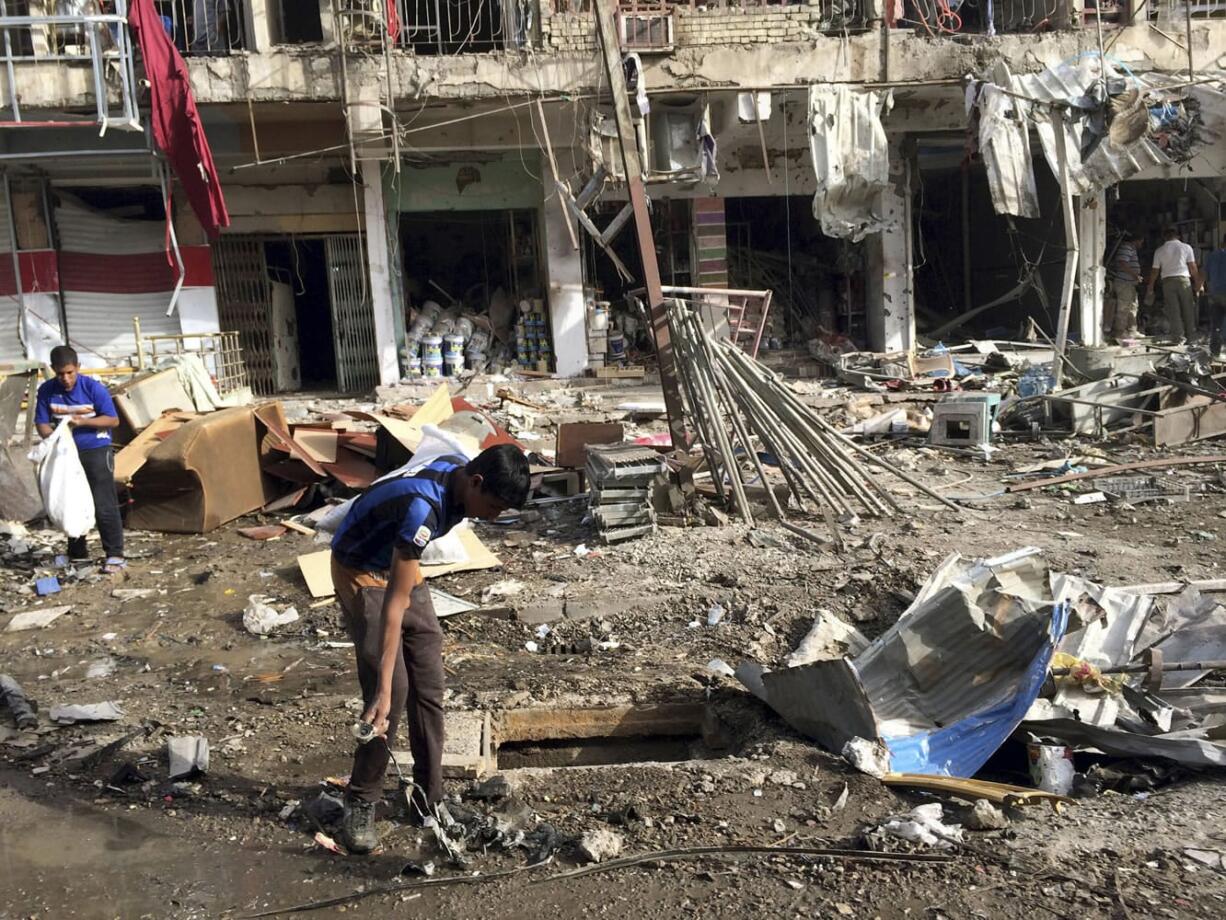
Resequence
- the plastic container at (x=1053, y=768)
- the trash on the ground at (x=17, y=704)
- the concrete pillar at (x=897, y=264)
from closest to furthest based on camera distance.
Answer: the plastic container at (x=1053, y=768)
the trash on the ground at (x=17, y=704)
the concrete pillar at (x=897, y=264)

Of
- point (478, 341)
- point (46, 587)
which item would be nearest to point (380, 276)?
point (478, 341)

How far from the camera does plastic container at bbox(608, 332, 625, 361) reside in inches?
558

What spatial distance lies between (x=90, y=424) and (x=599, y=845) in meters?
4.77

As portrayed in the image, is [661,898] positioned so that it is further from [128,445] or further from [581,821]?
[128,445]

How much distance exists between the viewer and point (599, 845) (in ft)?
10.7

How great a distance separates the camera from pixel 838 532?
6598 millimetres

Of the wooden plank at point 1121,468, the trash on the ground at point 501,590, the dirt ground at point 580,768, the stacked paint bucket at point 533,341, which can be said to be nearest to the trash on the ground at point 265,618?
the dirt ground at point 580,768

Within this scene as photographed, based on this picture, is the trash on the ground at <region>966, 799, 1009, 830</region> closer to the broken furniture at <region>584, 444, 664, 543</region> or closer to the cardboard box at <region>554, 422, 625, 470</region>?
the broken furniture at <region>584, 444, 664, 543</region>

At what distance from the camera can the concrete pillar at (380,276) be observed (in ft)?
44.3

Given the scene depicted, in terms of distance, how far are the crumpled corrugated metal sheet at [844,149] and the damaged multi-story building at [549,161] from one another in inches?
1.3

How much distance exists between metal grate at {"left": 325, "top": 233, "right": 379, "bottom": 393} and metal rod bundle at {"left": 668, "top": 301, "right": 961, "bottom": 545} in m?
7.92

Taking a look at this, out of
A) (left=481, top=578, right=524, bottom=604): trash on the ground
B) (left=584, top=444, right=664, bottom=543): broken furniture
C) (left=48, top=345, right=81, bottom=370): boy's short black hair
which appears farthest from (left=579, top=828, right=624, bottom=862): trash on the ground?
(left=48, top=345, right=81, bottom=370): boy's short black hair

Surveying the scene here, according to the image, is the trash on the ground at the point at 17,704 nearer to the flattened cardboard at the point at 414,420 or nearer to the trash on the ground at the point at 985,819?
the flattened cardboard at the point at 414,420

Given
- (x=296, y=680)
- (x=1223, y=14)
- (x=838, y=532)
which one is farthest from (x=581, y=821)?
(x=1223, y=14)
